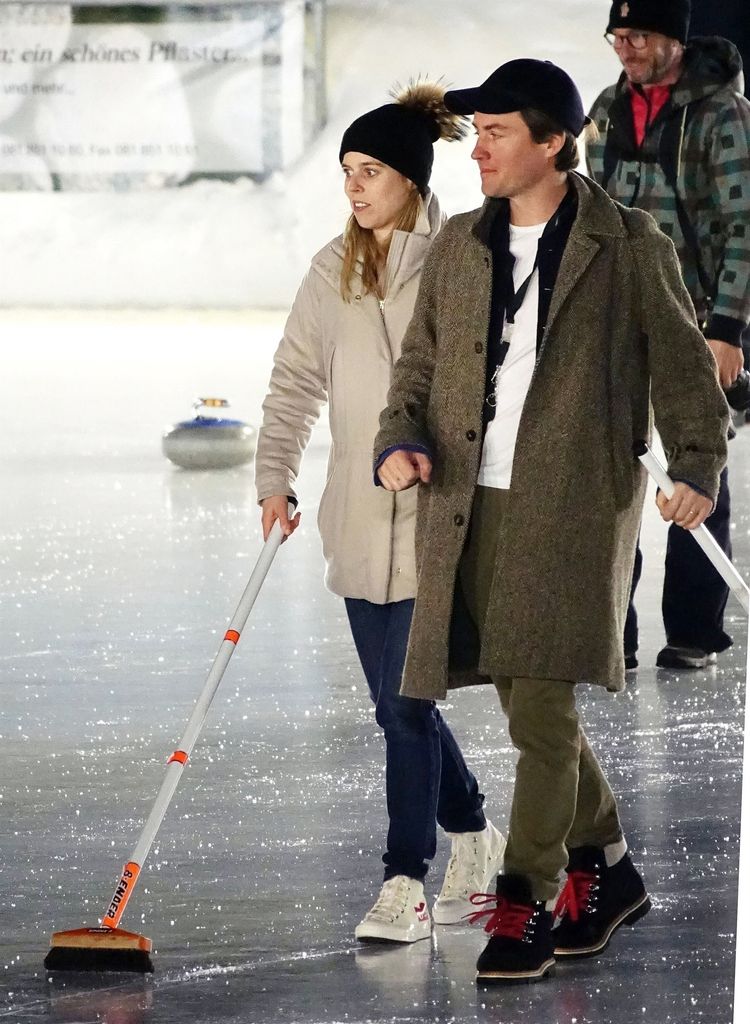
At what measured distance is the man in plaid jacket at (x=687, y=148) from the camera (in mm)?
4262

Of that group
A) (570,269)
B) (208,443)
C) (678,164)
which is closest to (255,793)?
(570,269)

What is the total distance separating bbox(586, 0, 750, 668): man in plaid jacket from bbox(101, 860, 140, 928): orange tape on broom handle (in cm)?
196

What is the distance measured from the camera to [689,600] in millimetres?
4629

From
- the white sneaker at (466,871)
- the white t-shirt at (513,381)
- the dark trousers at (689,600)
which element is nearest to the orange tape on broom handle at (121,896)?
the white sneaker at (466,871)

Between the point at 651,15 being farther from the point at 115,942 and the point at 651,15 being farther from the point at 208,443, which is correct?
the point at 208,443

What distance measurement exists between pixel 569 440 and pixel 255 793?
122cm

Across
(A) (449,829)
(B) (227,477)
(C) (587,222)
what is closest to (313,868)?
(A) (449,829)

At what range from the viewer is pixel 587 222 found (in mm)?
A: 2668

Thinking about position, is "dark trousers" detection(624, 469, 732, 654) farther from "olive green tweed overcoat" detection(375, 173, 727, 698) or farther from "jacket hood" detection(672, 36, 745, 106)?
"olive green tweed overcoat" detection(375, 173, 727, 698)

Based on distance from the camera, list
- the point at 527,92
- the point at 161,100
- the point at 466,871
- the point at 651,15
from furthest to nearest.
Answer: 1. the point at 161,100
2. the point at 651,15
3. the point at 466,871
4. the point at 527,92

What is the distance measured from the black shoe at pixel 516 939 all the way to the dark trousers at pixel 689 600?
2.01 meters

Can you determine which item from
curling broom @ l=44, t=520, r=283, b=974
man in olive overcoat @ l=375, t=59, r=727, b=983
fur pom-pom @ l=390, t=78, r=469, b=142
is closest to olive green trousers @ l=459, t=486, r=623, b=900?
man in olive overcoat @ l=375, t=59, r=727, b=983

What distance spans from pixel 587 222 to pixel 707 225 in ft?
5.82

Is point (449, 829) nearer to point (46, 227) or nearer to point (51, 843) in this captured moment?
point (51, 843)
